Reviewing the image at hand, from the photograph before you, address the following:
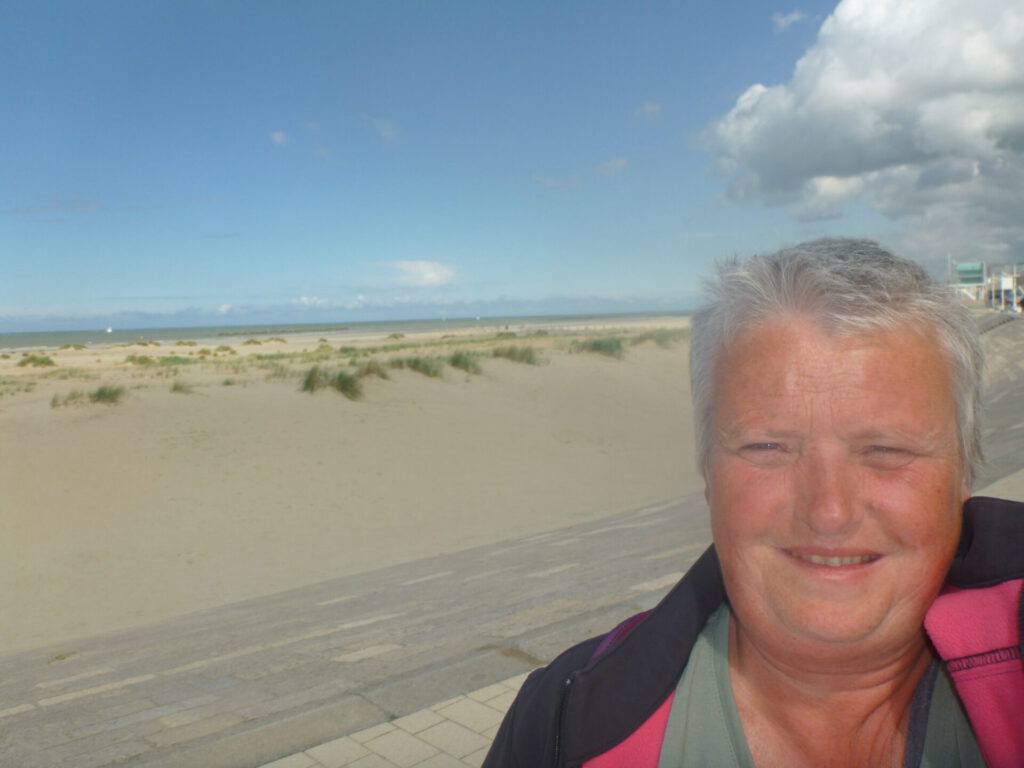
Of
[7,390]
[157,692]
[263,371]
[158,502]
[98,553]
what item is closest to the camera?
[157,692]

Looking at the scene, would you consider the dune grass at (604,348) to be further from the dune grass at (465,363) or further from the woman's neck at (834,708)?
the woman's neck at (834,708)

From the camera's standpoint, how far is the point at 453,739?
338cm

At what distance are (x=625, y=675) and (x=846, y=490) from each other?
19.2 inches

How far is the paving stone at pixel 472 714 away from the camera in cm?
348

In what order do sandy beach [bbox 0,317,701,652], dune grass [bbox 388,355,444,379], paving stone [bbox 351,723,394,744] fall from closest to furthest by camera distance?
paving stone [bbox 351,723,394,744]
sandy beach [bbox 0,317,701,652]
dune grass [bbox 388,355,444,379]

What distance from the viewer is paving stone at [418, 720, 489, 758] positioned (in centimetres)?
330

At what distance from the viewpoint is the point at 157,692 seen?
4.67 meters

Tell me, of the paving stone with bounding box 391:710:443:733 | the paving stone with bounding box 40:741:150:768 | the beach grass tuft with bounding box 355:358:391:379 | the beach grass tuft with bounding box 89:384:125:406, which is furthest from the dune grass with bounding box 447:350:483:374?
the paving stone with bounding box 391:710:443:733

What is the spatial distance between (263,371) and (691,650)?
2637 centimetres

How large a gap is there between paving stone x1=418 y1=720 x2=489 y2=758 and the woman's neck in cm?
212

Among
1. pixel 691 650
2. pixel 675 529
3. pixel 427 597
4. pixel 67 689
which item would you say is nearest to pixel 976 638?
pixel 691 650

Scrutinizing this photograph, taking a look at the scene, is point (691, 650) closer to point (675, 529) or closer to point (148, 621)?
point (675, 529)

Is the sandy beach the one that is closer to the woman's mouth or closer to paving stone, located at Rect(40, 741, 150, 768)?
paving stone, located at Rect(40, 741, 150, 768)

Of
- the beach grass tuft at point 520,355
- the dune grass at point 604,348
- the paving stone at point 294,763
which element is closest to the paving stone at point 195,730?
the paving stone at point 294,763
